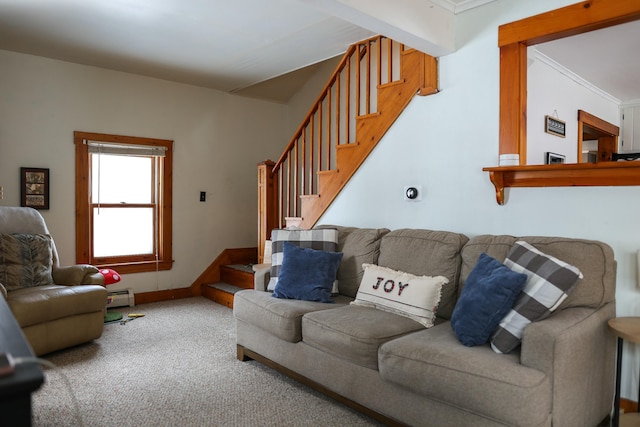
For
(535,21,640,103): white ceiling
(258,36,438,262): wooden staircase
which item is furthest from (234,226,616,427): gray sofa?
(535,21,640,103): white ceiling

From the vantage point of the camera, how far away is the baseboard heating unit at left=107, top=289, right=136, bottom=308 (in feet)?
15.5

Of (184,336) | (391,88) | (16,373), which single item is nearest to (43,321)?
(184,336)

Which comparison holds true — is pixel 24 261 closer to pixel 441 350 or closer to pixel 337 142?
pixel 337 142

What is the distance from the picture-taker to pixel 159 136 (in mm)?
5129

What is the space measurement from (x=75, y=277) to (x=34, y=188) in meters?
1.25

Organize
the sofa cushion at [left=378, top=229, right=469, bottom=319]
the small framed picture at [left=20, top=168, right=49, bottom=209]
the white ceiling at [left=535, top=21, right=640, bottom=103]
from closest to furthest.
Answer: the sofa cushion at [left=378, top=229, right=469, bottom=319]
the white ceiling at [left=535, top=21, right=640, bottom=103]
the small framed picture at [left=20, top=168, right=49, bottom=209]

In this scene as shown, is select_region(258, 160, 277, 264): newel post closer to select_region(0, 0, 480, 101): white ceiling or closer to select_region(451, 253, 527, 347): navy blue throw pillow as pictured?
select_region(0, 0, 480, 101): white ceiling

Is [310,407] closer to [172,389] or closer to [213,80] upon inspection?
[172,389]

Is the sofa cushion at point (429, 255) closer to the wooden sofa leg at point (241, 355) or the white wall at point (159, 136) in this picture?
the wooden sofa leg at point (241, 355)

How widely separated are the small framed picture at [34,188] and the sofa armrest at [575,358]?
4499mm

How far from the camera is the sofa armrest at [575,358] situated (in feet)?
5.82

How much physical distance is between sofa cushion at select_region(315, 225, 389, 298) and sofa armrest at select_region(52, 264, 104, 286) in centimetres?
214

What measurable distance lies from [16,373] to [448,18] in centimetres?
312

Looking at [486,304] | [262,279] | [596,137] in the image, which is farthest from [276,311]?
[596,137]
